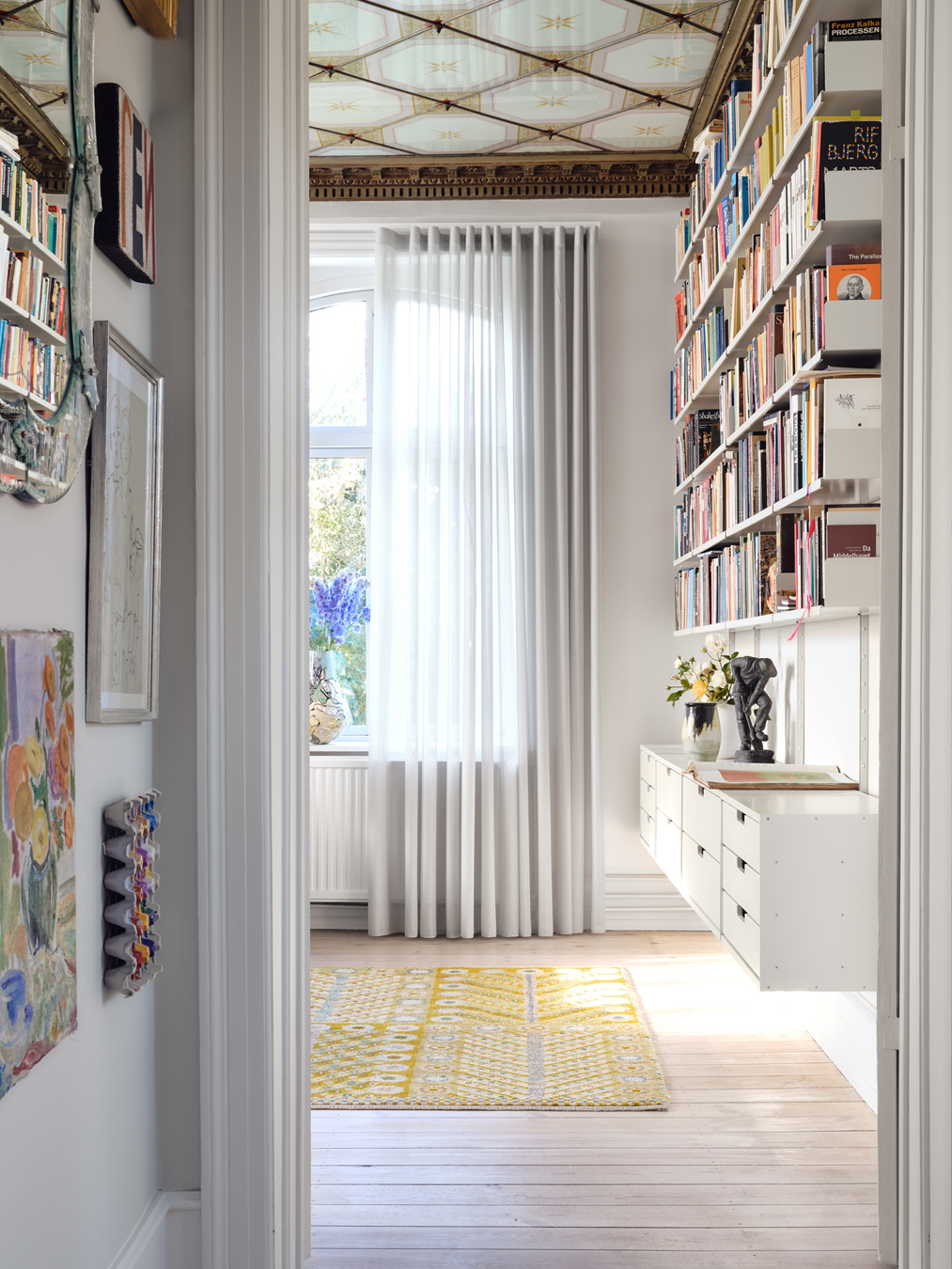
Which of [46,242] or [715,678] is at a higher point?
[46,242]

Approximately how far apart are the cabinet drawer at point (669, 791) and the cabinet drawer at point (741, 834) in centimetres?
65

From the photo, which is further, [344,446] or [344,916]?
[344,446]

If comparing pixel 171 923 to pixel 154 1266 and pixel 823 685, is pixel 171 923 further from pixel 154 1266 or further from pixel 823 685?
pixel 823 685

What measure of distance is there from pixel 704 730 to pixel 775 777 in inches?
30.7

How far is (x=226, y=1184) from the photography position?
1629 mm

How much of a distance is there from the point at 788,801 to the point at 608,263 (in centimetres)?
275

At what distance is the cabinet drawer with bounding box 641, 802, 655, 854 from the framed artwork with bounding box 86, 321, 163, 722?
2.52 meters

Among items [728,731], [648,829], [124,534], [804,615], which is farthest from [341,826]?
[124,534]

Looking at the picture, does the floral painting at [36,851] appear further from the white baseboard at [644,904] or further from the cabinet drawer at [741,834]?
the white baseboard at [644,904]

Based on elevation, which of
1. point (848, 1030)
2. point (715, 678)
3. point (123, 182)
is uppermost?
point (123, 182)

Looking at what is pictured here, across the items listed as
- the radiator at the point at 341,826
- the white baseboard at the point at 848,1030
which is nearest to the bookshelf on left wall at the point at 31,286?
the white baseboard at the point at 848,1030

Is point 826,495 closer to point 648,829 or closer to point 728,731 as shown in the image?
point 728,731

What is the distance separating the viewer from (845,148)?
2.22m

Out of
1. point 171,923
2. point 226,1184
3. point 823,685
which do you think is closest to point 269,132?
point 171,923
